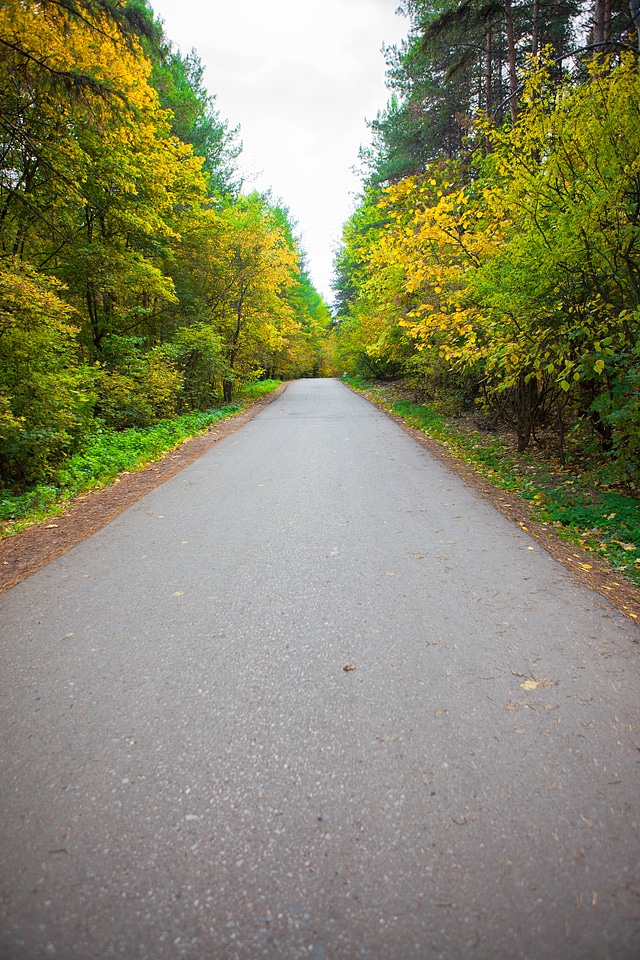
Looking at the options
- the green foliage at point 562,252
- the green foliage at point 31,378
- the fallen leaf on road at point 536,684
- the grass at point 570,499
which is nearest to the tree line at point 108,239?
the green foliage at point 31,378

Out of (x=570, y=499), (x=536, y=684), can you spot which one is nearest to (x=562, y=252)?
(x=570, y=499)

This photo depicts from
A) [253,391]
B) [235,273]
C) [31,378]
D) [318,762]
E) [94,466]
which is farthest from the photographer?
[253,391]

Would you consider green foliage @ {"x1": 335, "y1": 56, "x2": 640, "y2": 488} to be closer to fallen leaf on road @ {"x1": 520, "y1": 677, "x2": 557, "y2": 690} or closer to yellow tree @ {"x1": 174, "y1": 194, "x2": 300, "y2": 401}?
fallen leaf on road @ {"x1": 520, "y1": 677, "x2": 557, "y2": 690}

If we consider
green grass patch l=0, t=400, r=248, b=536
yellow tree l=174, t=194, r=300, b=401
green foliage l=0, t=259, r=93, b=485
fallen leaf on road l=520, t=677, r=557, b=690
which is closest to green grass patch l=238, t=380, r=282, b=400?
yellow tree l=174, t=194, r=300, b=401

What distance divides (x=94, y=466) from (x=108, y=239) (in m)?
6.19

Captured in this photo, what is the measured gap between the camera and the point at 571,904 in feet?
4.49

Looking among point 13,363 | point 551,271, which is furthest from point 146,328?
point 551,271

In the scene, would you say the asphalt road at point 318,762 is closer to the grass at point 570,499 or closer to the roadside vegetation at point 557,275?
the grass at point 570,499

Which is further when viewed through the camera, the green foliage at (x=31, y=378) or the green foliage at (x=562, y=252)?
the green foliage at (x=31, y=378)

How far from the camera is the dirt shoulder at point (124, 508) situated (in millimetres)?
3467

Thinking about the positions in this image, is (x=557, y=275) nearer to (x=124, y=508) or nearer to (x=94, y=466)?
(x=124, y=508)

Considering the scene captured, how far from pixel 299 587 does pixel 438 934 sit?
7.19 ft

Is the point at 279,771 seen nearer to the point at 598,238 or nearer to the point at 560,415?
the point at 598,238

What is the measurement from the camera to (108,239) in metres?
9.89
